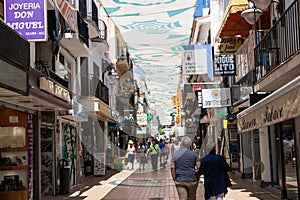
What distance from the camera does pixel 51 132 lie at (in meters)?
17.1

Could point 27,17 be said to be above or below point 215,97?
above

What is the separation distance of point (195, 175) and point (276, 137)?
674 cm

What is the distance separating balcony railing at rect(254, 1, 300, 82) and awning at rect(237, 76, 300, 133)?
1505 mm

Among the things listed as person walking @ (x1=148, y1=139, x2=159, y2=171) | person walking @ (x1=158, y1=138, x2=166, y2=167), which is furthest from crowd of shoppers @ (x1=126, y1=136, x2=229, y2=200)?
person walking @ (x1=158, y1=138, x2=166, y2=167)

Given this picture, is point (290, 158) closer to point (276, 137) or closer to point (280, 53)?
point (276, 137)

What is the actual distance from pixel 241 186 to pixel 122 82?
25617 mm

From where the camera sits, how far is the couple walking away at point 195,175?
31.0 feet

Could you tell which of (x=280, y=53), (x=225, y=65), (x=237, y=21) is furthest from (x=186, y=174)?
(x=225, y=65)

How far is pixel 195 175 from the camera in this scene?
377 inches

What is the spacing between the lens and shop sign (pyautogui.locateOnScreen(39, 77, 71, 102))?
40.5 ft

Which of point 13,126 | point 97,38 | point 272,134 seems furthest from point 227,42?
point 13,126

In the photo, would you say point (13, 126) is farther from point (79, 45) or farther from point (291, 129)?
point (291, 129)

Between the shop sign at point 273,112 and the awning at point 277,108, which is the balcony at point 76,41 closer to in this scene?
the shop sign at point 273,112

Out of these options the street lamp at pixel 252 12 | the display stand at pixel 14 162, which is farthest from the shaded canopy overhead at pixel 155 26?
the display stand at pixel 14 162
